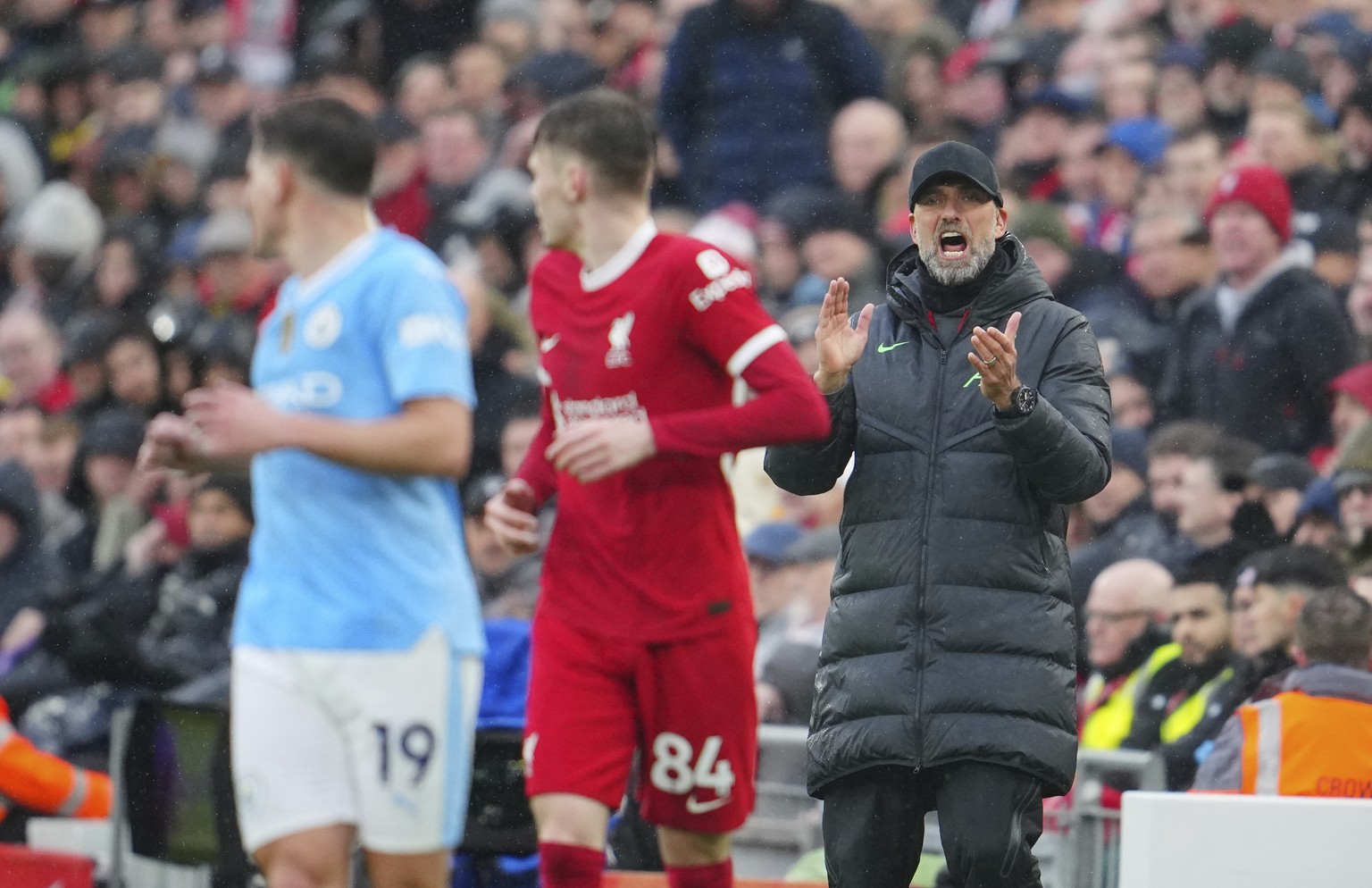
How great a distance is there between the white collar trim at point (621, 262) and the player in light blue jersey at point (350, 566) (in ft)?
2.91

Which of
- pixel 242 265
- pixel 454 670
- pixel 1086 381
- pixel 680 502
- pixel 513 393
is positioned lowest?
pixel 454 670

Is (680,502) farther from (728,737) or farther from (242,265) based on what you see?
(242,265)

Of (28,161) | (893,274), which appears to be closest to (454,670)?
(893,274)

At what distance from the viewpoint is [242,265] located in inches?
568

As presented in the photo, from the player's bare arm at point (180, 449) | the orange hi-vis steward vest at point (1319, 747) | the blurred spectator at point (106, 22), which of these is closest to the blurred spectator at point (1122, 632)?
the orange hi-vis steward vest at point (1319, 747)

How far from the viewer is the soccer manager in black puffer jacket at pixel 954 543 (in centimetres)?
530

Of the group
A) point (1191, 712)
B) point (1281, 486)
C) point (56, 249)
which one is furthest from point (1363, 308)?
point (56, 249)

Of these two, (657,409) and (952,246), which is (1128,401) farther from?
(657,409)

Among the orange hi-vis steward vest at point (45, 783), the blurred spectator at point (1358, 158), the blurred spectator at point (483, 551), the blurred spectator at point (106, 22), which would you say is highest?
the blurred spectator at point (106, 22)

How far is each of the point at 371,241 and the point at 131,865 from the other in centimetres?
475

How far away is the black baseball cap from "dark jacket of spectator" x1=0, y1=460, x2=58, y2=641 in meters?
7.96

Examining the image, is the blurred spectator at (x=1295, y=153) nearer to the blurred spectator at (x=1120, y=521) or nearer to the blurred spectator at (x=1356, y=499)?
the blurred spectator at (x=1120, y=521)

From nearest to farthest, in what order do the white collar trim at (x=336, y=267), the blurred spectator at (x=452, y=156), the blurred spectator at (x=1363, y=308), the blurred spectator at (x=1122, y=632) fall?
the white collar trim at (x=336, y=267), the blurred spectator at (x=1122, y=632), the blurred spectator at (x=1363, y=308), the blurred spectator at (x=452, y=156)

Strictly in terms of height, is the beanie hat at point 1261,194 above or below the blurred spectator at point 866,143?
below
